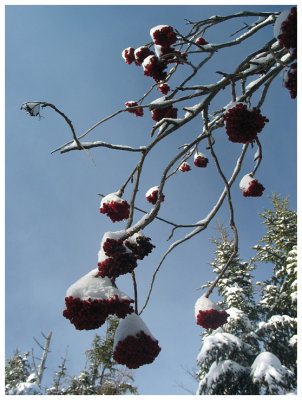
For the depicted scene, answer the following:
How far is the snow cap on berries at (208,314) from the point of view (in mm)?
2289

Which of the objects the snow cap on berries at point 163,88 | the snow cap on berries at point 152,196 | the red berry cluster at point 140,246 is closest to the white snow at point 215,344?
the snow cap on berries at point 152,196

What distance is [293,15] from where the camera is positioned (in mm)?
1810

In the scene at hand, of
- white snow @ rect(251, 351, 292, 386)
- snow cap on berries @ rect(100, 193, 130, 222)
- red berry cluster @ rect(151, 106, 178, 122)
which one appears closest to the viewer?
snow cap on berries @ rect(100, 193, 130, 222)

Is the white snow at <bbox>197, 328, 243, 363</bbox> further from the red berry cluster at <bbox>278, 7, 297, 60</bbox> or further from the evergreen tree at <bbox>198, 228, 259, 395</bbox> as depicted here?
the red berry cluster at <bbox>278, 7, 297, 60</bbox>

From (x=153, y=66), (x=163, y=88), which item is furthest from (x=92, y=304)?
(x=163, y=88)

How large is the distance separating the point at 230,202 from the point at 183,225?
36cm

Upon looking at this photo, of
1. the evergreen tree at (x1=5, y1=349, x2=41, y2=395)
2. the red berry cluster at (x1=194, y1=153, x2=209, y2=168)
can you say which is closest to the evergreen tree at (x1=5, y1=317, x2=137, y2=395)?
the evergreen tree at (x1=5, y1=349, x2=41, y2=395)

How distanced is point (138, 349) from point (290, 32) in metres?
1.79

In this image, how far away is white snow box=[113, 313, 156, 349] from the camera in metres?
1.85

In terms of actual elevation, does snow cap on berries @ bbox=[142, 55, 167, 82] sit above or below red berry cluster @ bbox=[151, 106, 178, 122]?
above

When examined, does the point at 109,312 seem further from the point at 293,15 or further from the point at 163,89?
the point at 163,89

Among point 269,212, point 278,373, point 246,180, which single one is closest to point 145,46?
point 246,180

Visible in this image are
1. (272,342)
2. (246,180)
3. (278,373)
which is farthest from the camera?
(272,342)

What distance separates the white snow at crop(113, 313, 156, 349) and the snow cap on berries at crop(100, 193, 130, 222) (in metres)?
0.75
